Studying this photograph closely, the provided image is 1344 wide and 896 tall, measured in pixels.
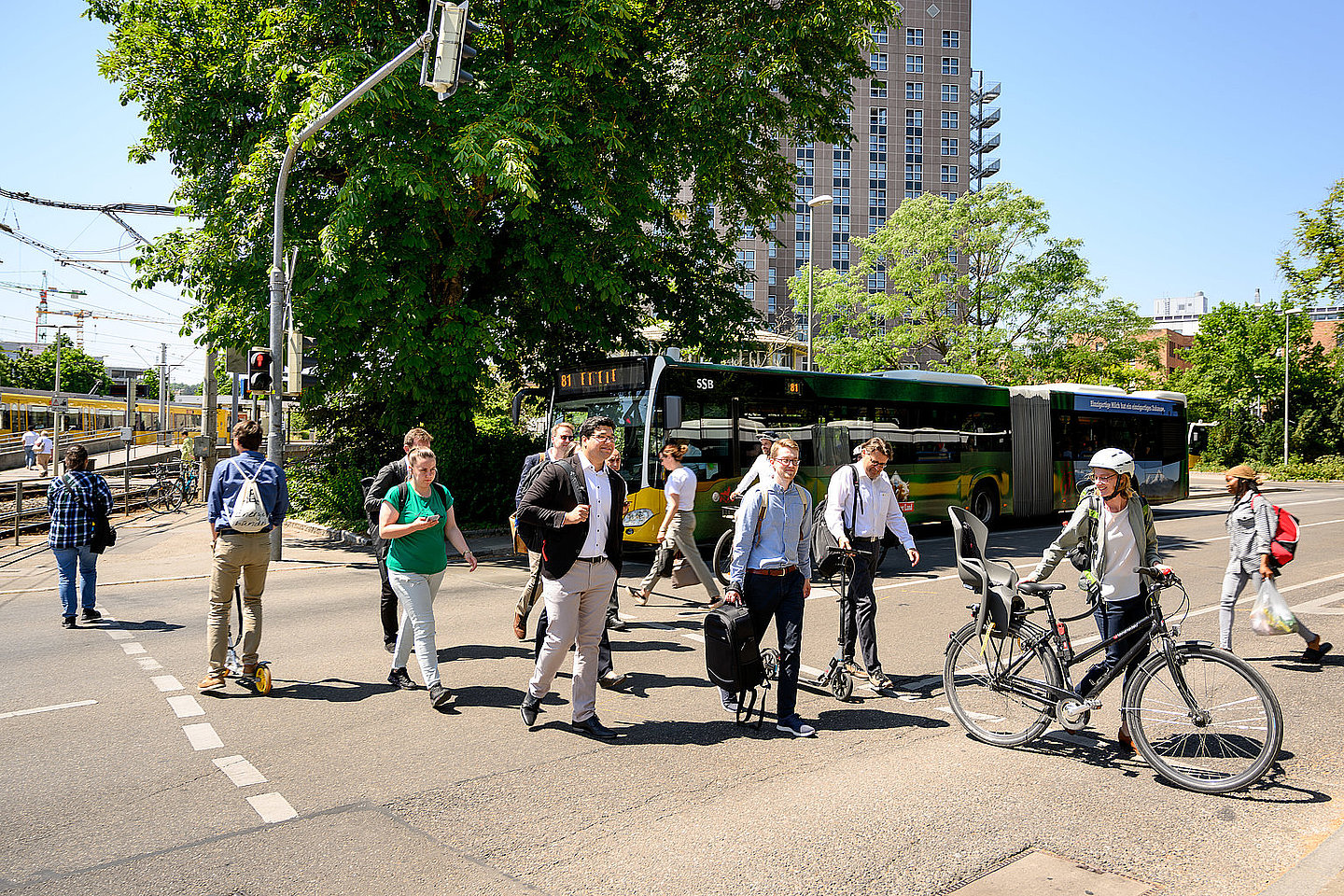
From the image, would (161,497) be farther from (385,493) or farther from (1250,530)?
(1250,530)

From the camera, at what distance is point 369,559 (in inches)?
578

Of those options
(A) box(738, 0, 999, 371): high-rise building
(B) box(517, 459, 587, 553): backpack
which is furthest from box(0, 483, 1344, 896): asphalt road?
(A) box(738, 0, 999, 371): high-rise building

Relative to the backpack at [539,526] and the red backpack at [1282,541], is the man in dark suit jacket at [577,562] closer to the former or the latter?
the backpack at [539,526]

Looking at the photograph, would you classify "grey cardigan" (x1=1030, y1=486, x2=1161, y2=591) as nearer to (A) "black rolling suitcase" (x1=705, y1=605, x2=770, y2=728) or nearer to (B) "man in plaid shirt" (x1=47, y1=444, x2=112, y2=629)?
(A) "black rolling suitcase" (x1=705, y1=605, x2=770, y2=728)

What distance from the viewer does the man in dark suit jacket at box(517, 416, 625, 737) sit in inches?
216

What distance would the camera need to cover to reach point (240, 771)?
→ 16.4 ft

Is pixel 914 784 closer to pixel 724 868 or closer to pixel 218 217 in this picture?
pixel 724 868

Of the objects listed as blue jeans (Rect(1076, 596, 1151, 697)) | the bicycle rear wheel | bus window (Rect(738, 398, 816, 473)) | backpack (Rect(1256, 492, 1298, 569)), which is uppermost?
bus window (Rect(738, 398, 816, 473))

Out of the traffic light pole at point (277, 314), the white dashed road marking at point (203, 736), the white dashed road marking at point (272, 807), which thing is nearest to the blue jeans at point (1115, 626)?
the white dashed road marking at point (272, 807)

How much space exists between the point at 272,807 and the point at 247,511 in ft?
8.33

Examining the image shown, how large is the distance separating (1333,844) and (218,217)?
631 inches

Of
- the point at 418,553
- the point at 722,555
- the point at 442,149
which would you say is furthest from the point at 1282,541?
the point at 442,149

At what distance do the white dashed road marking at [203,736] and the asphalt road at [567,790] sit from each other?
0.06 ft

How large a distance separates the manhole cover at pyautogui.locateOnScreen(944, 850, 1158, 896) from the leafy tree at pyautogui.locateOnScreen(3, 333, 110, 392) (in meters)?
76.4
